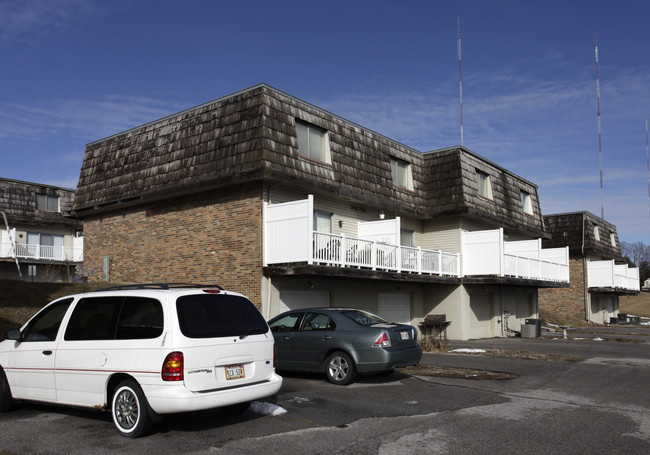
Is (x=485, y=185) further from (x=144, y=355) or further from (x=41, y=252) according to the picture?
(x=41, y=252)

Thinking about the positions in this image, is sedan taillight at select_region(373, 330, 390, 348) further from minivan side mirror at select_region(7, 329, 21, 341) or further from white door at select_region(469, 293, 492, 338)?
white door at select_region(469, 293, 492, 338)

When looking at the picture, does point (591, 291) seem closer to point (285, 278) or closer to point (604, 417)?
point (285, 278)

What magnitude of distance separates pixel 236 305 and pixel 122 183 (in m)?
15.7

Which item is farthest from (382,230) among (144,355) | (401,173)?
(144,355)

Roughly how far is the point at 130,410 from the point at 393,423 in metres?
3.32

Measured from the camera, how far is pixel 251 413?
8.67 m

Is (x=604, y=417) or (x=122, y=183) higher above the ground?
(x=122, y=183)

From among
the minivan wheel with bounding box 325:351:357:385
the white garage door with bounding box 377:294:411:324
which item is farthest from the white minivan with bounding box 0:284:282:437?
the white garage door with bounding box 377:294:411:324

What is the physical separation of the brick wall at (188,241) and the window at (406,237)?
27.4ft

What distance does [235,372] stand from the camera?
771 cm

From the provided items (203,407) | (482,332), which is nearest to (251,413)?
(203,407)

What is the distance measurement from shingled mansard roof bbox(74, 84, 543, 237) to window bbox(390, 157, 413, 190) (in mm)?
236

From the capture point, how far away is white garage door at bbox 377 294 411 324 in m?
22.8

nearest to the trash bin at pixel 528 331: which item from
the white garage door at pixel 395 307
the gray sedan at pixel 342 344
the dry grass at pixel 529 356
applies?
the white garage door at pixel 395 307
